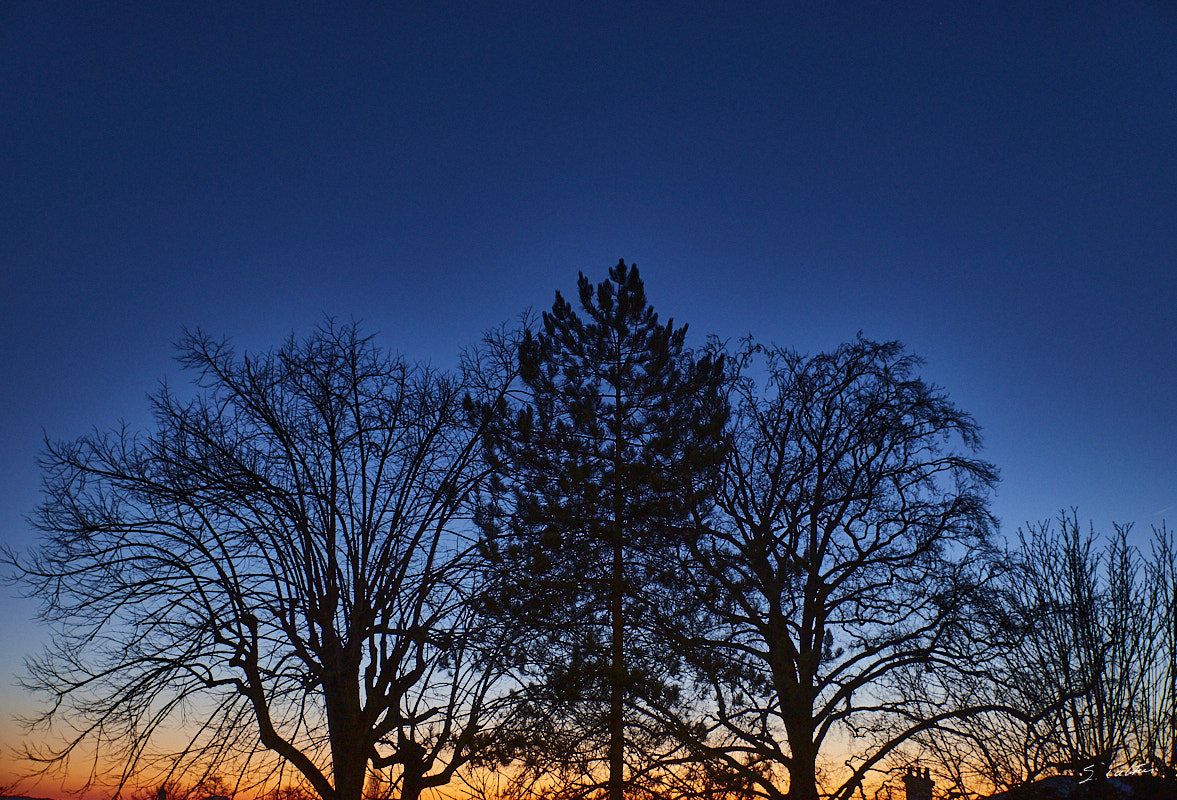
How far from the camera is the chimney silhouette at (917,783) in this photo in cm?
1437

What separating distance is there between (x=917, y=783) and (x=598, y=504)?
8258 mm

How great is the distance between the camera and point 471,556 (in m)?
14.9

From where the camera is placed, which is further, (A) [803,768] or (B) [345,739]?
(A) [803,768]

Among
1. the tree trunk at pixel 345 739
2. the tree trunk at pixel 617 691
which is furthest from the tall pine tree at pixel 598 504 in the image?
the tree trunk at pixel 345 739

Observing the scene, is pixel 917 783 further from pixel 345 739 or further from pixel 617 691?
pixel 345 739

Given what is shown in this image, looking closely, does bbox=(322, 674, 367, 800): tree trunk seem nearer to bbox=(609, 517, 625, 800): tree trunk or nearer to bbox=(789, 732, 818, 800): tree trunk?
bbox=(609, 517, 625, 800): tree trunk

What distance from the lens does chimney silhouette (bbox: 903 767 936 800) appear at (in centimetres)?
1437

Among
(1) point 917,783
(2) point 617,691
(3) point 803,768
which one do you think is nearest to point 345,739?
(2) point 617,691

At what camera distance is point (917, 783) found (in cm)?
1470

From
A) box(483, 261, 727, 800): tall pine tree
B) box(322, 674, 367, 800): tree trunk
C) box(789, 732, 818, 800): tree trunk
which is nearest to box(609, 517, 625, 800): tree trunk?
box(483, 261, 727, 800): tall pine tree

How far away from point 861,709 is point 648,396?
771cm

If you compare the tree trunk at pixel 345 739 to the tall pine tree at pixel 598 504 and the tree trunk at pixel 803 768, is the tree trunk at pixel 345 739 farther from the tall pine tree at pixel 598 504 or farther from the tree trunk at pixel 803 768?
the tree trunk at pixel 803 768

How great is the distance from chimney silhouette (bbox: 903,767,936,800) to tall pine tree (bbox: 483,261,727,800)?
5087 mm

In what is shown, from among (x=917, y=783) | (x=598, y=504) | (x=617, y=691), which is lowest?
(x=917, y=783)
